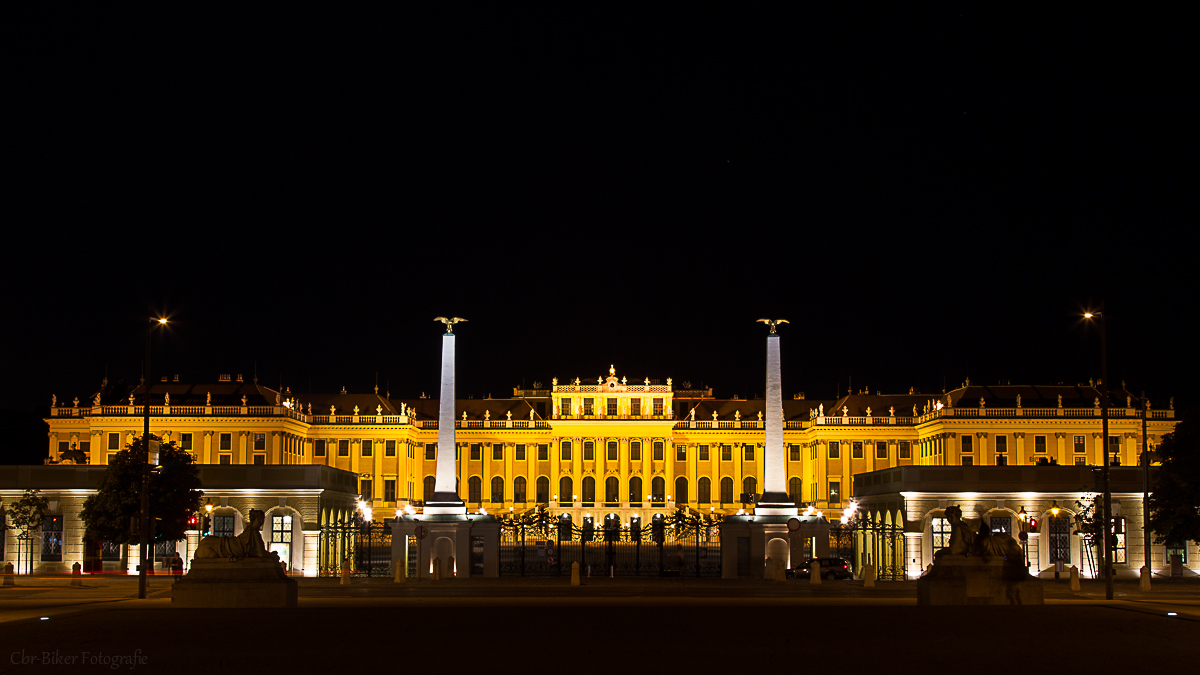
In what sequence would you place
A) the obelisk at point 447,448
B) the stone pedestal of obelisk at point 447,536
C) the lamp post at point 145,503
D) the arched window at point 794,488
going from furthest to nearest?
the arched window at point 794,488 → the obelisk at point 447,448 → the stone pedestal of obelisk at point 447,536 → the lamp post at point 145,503

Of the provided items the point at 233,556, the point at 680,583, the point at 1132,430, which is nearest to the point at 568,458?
the point at 1132,430

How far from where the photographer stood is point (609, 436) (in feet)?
446

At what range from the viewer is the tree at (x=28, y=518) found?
5469 centimetres

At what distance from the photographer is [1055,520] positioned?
56.5 m

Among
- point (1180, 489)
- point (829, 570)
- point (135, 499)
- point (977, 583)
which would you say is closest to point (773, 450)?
point (829, 570)

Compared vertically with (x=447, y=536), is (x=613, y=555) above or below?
below

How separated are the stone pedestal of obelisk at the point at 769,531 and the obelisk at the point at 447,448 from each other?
1155 cm

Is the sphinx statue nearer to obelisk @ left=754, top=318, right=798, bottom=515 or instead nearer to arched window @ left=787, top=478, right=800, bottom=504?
obelisk @ left=754, top=318, right=798, bottom=515

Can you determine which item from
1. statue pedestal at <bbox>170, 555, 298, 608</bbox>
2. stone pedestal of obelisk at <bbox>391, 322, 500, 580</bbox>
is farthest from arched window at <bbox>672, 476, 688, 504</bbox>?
statue pedestal at <bbox>170, 555, 298, 608</bbox>

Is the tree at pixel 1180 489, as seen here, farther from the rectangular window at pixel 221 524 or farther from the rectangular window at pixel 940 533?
the rectangular window at pixel 221 524

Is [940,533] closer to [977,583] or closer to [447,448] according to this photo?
[447,448]

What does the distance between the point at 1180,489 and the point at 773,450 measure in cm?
1723

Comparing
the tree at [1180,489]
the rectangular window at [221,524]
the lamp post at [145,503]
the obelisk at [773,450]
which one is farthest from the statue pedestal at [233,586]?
the tree at [1180,489]

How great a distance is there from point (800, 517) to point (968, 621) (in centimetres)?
3213
